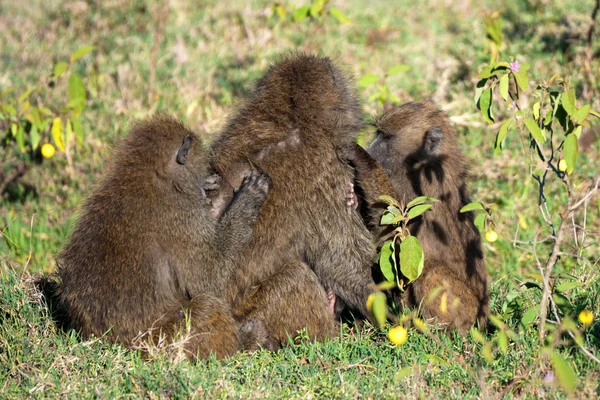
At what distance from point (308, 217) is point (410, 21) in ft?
17.6

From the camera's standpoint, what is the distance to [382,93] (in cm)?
719

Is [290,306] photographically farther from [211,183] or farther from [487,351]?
[487,351]

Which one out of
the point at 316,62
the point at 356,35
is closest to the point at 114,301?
the point at 316,62

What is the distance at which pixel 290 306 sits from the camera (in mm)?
4754

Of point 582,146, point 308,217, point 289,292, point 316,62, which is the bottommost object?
point 582,146

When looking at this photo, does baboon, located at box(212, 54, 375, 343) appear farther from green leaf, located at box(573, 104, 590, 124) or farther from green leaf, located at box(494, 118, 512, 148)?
green leaf, located at box(573, 104, 590, 124)

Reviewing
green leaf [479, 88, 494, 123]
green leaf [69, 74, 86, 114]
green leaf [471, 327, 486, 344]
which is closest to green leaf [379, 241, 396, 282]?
green leaf [471, 327, 486, 344]

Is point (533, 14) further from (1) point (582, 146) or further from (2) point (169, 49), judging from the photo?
(2) point (169, 49)

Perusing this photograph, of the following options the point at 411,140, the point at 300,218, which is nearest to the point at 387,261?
the point at 300,218

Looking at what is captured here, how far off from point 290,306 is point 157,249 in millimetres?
838

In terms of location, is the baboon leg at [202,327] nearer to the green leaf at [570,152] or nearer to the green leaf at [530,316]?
the green leaf at [530,316]

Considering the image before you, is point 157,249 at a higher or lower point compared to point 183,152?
lower

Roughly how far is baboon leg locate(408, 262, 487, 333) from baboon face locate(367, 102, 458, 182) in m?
0.75

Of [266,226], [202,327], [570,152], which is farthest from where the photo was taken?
[266,226]
